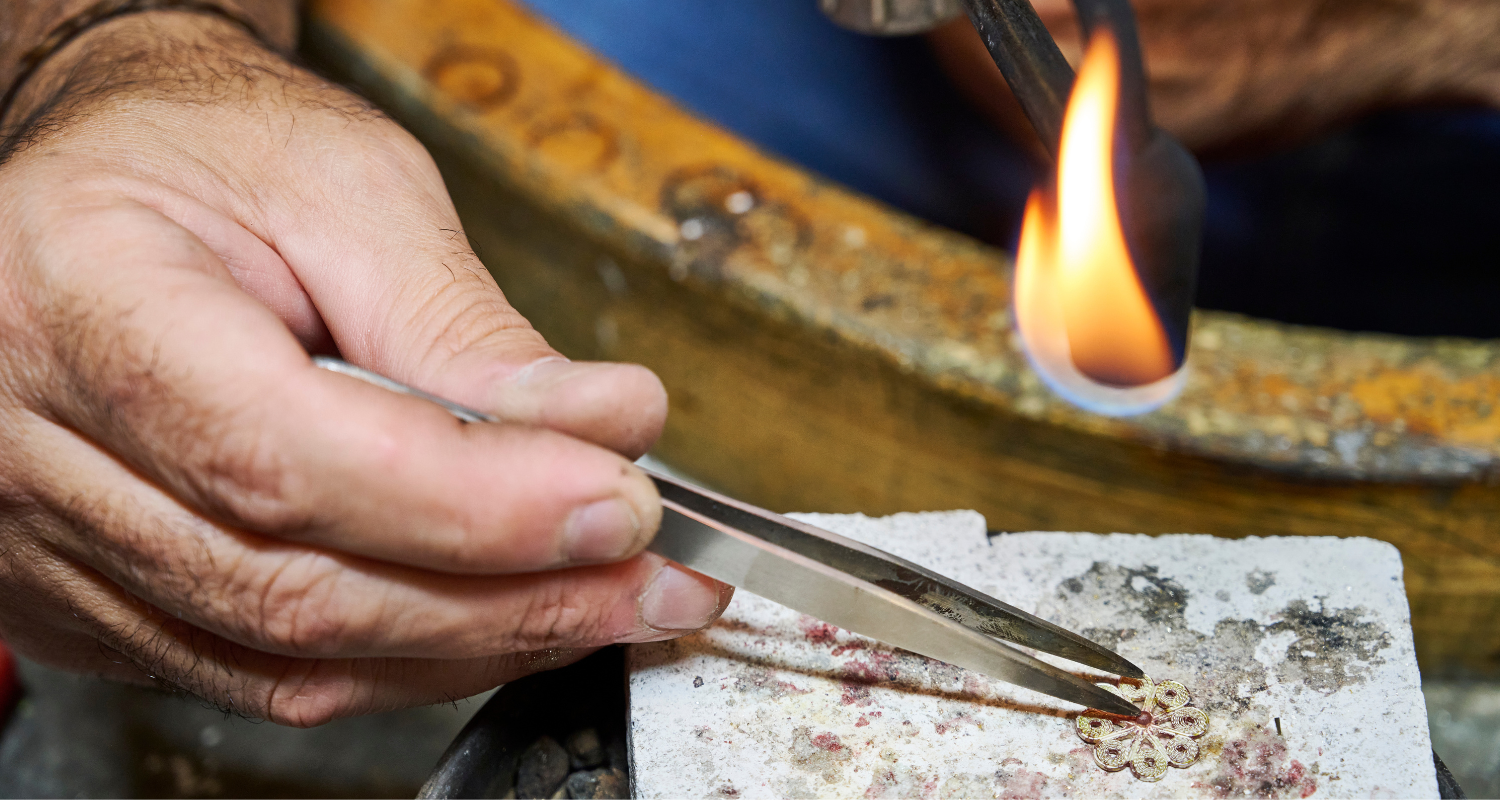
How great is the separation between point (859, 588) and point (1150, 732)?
24 cm

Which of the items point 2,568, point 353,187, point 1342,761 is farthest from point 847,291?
point 2,568

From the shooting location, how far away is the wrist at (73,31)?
1105 mm

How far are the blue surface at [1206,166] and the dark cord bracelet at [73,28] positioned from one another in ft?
3.86

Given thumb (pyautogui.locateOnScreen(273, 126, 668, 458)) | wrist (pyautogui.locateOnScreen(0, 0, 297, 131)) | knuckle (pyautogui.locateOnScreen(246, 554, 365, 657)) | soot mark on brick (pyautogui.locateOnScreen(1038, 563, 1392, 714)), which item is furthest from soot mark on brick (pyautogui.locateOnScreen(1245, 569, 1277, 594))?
wrist (pyautogui.locateOnScreen(0, 0, 297, 131))

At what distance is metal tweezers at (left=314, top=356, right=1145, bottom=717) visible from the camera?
0.72 m

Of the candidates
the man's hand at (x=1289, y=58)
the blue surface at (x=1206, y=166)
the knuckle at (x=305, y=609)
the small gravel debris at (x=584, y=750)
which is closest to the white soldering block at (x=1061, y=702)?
the small gravel debris at (x=584, y=750)

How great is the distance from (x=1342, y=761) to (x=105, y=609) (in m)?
0.93

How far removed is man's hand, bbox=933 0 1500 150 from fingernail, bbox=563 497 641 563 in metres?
1.29

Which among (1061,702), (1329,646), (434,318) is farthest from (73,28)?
(1329,646)

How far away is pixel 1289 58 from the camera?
1.79 metres

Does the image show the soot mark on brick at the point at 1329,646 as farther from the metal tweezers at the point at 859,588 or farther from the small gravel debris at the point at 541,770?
the small gravel debris at the point at 541,770

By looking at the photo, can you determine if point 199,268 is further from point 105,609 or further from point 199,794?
point 199,794

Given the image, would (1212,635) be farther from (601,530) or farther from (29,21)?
(29,21)

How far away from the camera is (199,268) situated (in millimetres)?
710
